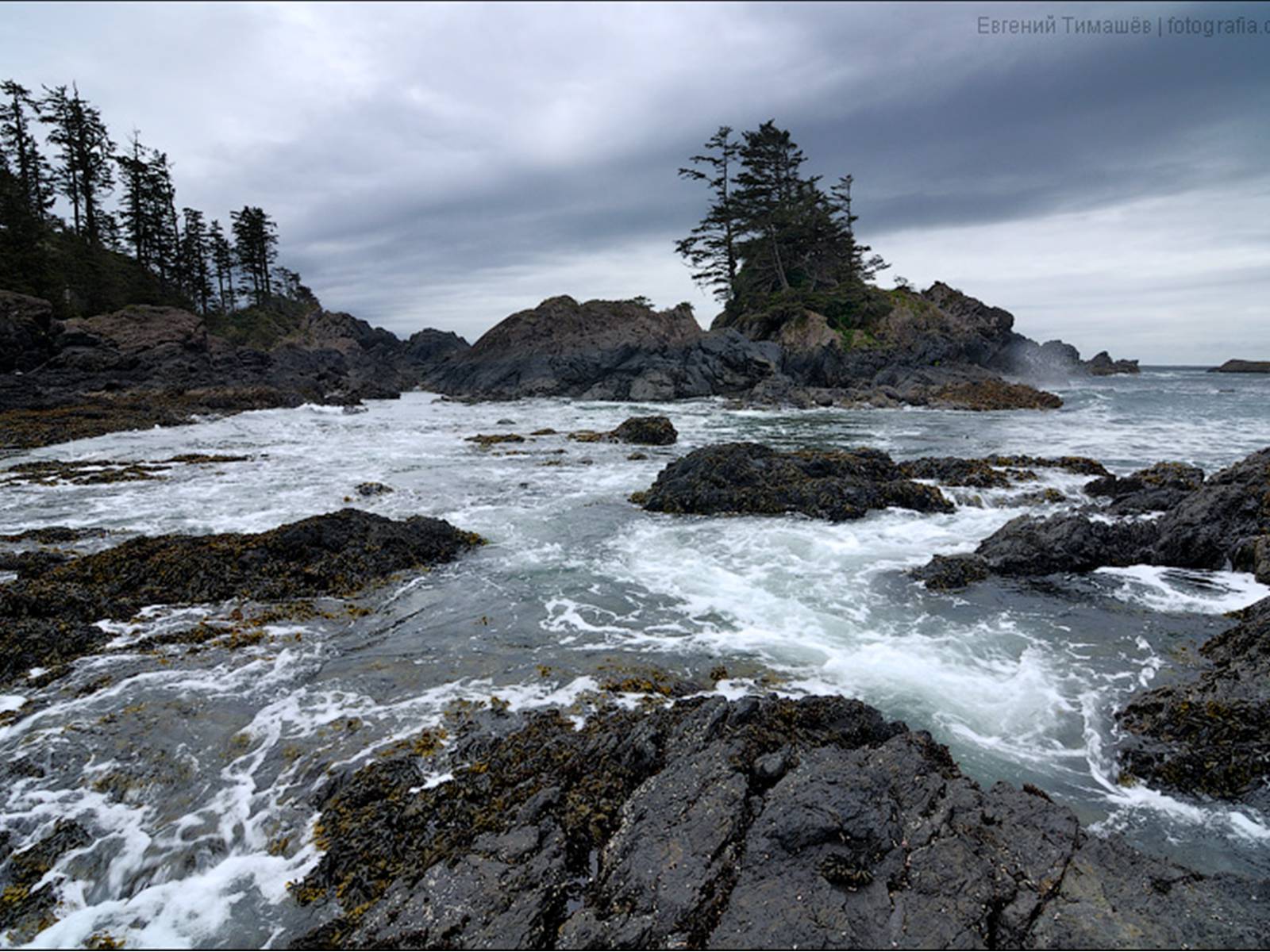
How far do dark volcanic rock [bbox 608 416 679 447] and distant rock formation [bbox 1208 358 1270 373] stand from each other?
132 metres

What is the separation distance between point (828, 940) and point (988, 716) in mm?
4148

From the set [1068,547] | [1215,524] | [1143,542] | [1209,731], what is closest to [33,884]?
[1209,731]

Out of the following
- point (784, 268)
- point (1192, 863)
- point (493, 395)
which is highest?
point (784, 268)

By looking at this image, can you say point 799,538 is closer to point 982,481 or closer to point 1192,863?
point 982,481

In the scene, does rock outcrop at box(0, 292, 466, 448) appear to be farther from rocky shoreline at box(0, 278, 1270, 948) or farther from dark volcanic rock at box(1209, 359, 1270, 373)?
dark volcanic rock at box(1209, 359, 1270, 373)

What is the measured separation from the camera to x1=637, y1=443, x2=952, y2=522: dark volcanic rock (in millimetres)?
14820

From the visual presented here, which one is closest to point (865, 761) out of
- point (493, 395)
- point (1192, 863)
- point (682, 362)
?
point (1192, 863)

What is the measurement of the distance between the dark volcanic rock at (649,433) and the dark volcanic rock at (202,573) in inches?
592

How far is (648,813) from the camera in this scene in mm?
4320

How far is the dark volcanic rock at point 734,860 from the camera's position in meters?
3.39

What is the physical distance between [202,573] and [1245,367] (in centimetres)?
15657

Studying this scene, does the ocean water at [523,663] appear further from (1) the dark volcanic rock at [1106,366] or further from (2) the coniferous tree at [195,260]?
(1) the dark volcanic rock at [1106,366]

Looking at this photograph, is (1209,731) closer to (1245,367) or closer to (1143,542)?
(1143,542)

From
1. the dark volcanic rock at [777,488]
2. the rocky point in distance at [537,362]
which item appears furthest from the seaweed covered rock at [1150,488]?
the rocky point in distance at [537,362]
